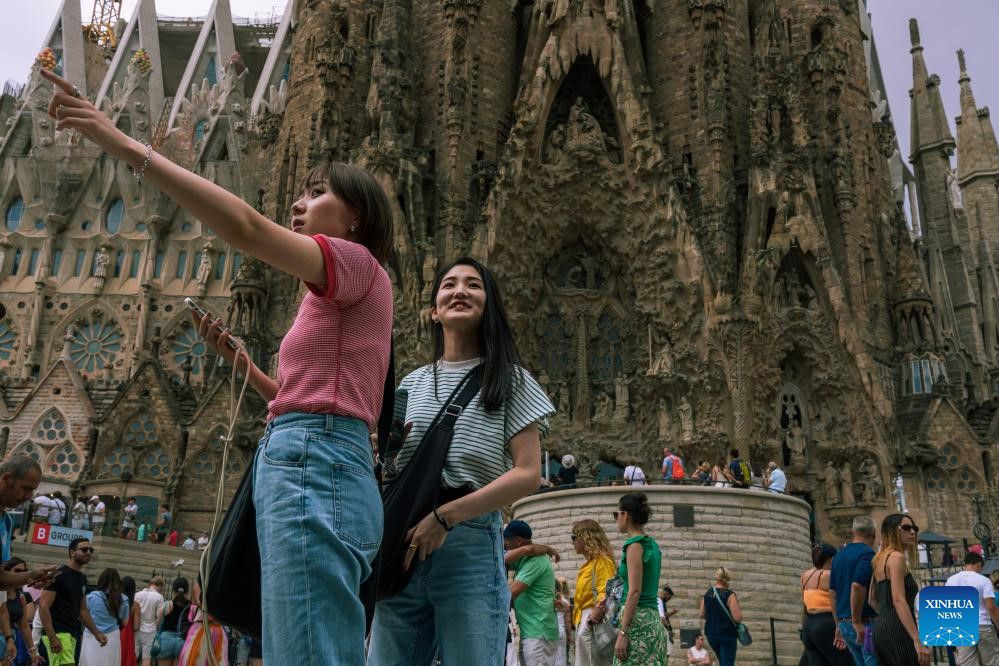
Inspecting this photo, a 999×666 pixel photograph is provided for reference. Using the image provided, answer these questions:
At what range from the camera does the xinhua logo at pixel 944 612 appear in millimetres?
4602

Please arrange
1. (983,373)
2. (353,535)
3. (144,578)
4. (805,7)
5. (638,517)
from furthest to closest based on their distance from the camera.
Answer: (983,373) < (805,7) < (144,578) < (638,517) < (353,535)

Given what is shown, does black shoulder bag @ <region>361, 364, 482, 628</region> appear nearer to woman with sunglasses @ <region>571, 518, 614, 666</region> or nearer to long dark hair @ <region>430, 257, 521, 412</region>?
long dark hair @ <region>430, 257, 521, 412</region>

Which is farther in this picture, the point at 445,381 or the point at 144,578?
the point at 144,578

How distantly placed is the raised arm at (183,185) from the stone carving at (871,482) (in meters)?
21.3

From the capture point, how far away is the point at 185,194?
1.94m

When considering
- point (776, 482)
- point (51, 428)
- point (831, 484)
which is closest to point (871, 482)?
point (831, 484)

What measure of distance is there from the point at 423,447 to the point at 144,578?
18.5 meters

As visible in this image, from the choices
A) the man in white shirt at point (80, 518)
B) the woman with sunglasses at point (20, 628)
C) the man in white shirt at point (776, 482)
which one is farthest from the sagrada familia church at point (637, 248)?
the woman with sunglasses at point (20, 628)

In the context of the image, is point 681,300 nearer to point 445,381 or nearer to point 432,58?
point 432,58

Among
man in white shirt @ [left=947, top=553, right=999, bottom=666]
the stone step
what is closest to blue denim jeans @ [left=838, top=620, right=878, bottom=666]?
man in white shirt @ [left=947, top=553, right=999, bottom=666]

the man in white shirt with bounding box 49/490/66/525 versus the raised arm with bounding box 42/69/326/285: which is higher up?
the man in white shirt with bounding box 49/490/66/525

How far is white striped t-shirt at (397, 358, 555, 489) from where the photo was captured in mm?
2643

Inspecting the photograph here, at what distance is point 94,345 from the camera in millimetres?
31609

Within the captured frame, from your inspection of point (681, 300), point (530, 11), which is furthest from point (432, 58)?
point (681, 300)
